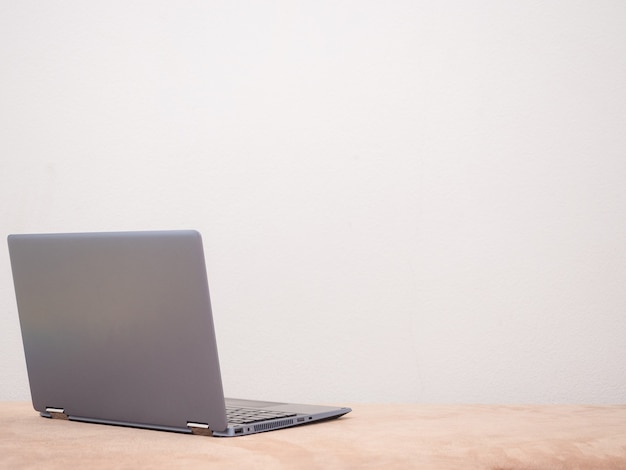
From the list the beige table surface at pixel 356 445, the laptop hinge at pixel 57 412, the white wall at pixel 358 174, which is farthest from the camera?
the white wall at pixel 358 174

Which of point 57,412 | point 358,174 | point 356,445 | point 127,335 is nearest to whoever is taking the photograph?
point 356,445

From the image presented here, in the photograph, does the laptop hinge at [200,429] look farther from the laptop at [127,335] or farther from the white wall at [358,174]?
the white wall at [358,174]

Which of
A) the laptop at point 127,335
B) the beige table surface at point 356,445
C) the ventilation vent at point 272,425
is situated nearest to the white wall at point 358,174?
the beige table surface at point 356,445

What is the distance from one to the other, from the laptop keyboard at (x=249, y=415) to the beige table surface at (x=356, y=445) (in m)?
0.04

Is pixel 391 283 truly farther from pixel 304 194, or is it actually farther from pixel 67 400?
pixel 67 400

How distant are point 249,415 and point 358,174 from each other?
2.62 feet

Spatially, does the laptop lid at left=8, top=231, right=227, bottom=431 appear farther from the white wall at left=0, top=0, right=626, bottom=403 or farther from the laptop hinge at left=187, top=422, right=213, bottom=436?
the white wall at left=0, top=0, right=626, bottom=403

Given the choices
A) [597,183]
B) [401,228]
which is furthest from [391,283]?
[597,183]

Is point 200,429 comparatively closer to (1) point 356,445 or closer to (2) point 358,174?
(1) point 356,445

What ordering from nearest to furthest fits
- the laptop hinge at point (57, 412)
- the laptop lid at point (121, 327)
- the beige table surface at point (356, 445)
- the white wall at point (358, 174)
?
the beige table surface at point (356, 445), the laptop lid at point (121, 327), the laptop hinge at point (57, 412), the white wall at point (358, 174)

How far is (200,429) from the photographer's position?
4.18 feet

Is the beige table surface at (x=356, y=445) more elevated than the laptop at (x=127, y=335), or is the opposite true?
the laptop at (x=127, y=335)

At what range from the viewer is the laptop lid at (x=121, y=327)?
1.24m

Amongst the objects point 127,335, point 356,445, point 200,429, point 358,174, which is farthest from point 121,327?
point 358,174
